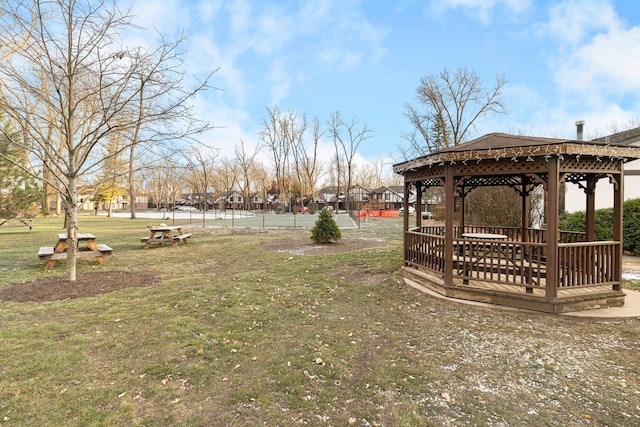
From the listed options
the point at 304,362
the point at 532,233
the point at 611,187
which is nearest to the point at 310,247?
the point at 532,233

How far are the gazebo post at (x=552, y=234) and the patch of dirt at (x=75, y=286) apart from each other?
727cm

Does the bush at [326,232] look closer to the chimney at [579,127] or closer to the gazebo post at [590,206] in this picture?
the gazebo post at [590,206]

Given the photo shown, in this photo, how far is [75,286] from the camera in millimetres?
6293

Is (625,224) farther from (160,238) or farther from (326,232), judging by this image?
(160,238)

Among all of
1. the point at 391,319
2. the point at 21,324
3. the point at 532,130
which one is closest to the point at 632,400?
the point at 391,319

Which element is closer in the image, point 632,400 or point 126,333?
point 632,400

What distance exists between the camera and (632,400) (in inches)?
109

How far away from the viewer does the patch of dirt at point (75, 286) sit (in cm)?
567

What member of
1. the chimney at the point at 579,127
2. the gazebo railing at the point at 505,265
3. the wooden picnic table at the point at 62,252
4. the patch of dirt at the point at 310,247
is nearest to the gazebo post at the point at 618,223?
the gazebo railing at the point at 505,265

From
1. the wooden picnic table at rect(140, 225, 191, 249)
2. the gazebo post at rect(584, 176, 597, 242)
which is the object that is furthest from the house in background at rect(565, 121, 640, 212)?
the wooden picnic table at rect(140, 225, 191, 249)

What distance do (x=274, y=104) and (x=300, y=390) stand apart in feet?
185

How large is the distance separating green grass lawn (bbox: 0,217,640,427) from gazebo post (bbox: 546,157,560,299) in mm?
531

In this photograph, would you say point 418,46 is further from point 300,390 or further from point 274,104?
point 274,104

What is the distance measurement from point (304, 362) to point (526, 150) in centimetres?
436
